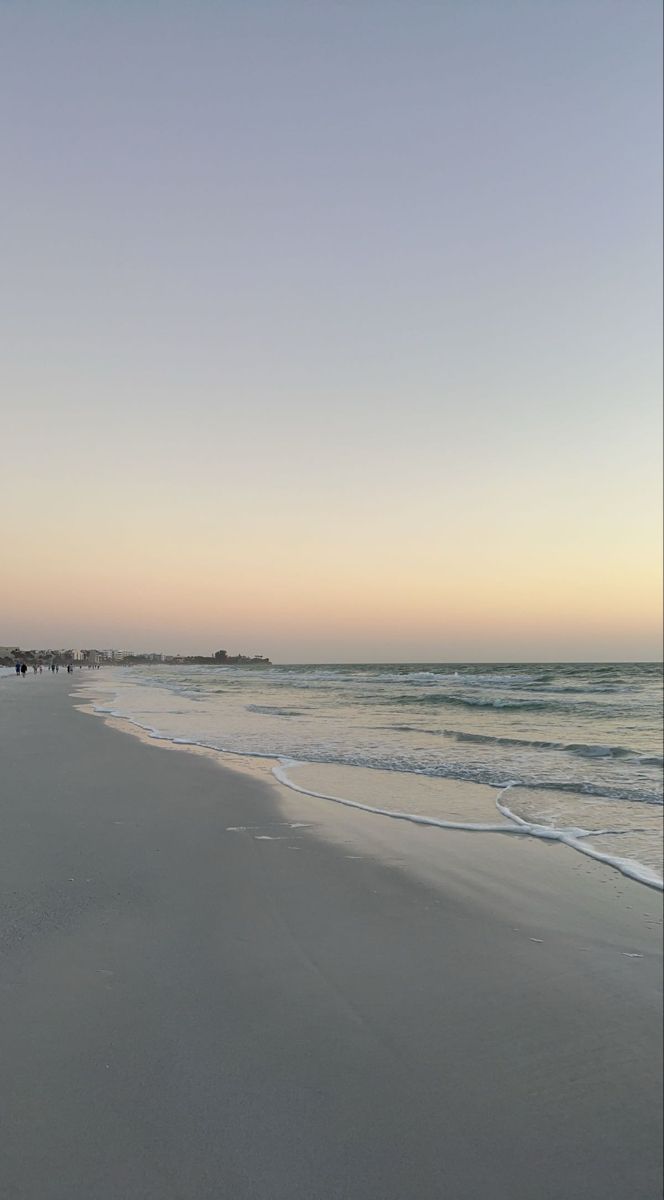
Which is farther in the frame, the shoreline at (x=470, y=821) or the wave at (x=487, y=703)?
the wave at (x=487, y=703)

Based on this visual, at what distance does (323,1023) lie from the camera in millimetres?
2877

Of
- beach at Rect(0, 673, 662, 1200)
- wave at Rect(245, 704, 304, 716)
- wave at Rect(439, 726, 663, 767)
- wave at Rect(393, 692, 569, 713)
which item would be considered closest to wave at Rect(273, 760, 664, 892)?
beach at Rect(0, 673, 662, 1200)

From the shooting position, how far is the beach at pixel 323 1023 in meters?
2.13

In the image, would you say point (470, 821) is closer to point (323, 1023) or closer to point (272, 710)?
point (323, 1023)

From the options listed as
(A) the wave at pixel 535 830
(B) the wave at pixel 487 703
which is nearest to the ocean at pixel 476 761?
(A) the wave at pixel 535 830

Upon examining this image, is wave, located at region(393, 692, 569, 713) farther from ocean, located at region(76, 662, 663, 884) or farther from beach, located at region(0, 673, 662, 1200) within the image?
beach, located at region(0, 673, 662, 1200)

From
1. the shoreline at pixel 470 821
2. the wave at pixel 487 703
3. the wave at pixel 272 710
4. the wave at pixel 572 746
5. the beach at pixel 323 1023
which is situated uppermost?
the beach at pixel 323 1023

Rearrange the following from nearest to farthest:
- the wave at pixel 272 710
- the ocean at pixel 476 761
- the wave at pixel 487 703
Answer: the ocean at pixel 476 761
the wave at pixel 272 710
the wave at pixel 487 703

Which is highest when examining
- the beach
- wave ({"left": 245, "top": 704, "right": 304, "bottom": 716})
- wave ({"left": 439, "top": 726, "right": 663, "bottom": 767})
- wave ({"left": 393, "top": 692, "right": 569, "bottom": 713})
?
the beach

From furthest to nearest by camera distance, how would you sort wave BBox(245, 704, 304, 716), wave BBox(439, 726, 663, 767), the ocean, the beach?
1. wave BBox(245, 704, 304, 716)
2. wave BBox(439, 726, 663, 767)
3. the ocean
4. the beach

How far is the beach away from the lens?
2.13 m

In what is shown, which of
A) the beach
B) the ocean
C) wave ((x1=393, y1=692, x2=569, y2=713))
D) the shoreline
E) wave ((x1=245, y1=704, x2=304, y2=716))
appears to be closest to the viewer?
the beach

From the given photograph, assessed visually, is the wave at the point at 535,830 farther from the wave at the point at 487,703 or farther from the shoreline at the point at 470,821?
the wave at the point at 487,703

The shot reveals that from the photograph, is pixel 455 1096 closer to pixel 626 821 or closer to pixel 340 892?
pixel 340 892
